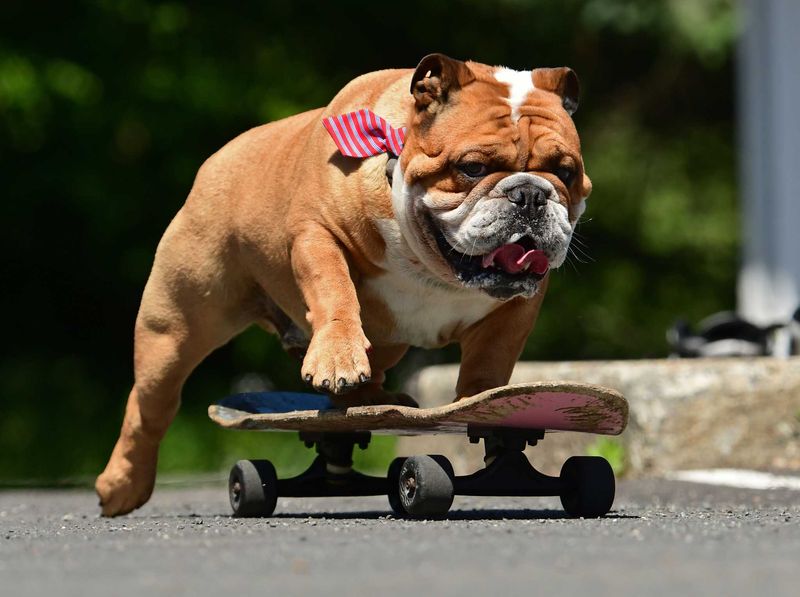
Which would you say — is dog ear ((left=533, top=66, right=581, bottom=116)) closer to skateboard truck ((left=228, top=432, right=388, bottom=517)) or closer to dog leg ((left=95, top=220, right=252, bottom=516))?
skateboard truck ((left=228, top=432, right=388, bottom=517))

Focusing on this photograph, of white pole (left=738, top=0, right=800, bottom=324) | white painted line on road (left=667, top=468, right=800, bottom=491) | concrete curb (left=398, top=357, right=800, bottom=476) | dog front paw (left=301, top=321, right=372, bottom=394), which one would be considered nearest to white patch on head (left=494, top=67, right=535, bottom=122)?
dog front paw (left=301, top=321, right=372, bottom=394)

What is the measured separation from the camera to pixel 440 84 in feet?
14.6

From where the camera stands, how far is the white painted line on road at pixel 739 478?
6148 millimetres

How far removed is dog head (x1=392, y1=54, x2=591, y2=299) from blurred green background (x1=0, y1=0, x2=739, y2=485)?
19.3ft

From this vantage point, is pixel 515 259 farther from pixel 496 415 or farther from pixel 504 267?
pixel 496 415

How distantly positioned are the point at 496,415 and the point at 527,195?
63cm

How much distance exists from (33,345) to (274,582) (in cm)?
1071

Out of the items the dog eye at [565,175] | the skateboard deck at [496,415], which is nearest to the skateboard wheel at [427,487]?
the skateboard deck at [496,415]

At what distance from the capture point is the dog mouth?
4.36 m

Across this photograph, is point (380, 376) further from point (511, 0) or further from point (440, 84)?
point (511, 0)

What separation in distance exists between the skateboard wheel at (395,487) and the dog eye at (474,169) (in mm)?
906

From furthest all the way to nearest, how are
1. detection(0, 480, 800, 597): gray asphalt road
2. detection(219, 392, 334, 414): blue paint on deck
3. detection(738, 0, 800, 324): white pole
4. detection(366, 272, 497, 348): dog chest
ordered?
detection(738, 0, 800, 324): white pole → detection(219, 392, 334, 414): blue paint on deck → detection(366, 272, 497, 348): dog chest → detection(0, 480, 800, 597): gray asphalt road

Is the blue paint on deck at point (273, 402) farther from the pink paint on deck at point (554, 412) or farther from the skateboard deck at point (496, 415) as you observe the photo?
the pink paint on deck at point (554, 412)

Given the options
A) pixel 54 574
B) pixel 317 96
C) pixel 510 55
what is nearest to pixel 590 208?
pixel 510 55
